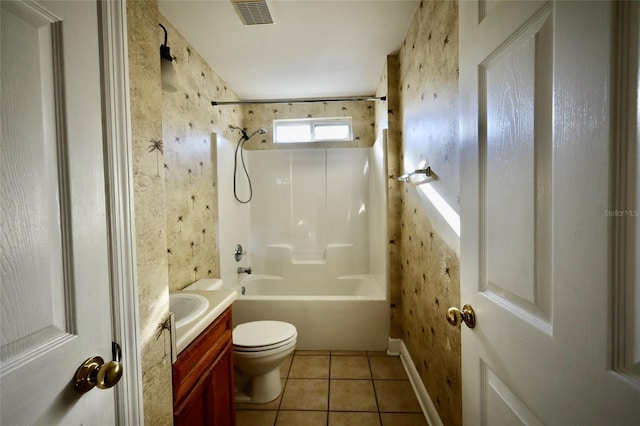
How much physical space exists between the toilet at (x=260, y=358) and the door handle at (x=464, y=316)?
1.29 meters

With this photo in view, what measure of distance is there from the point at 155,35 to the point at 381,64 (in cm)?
209

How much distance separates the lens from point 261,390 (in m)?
1.86

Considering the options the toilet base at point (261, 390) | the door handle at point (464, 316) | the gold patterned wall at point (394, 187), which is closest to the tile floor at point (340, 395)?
the toilet base at point (261, 390)

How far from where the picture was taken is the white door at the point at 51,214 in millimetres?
439

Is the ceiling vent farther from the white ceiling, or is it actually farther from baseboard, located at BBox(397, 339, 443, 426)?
baseboard, located at BBox(397, 339, 443, 426)

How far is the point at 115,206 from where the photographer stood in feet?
2.06

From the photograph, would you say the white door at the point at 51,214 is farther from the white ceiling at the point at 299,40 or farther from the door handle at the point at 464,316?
the white ceiling at the point at 299,40

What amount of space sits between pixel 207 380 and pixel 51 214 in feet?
3.18

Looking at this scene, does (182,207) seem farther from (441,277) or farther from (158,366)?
(441,277)

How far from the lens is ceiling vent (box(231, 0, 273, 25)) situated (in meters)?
1.61

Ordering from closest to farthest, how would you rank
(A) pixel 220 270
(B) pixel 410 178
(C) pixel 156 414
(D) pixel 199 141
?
(C) pixel 156 414, (B) pixel 410 178, (D) pixel 199 141, (A) pixel 220 270

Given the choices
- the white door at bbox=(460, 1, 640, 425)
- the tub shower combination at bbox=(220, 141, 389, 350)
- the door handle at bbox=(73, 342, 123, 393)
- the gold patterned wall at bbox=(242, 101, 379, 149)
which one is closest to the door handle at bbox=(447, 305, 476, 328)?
the white door at bbox=(460, 1, 640, 425)

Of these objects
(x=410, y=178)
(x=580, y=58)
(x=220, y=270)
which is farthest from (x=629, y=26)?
(x=220, y=270)

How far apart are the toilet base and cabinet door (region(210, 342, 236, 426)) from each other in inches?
18.3
